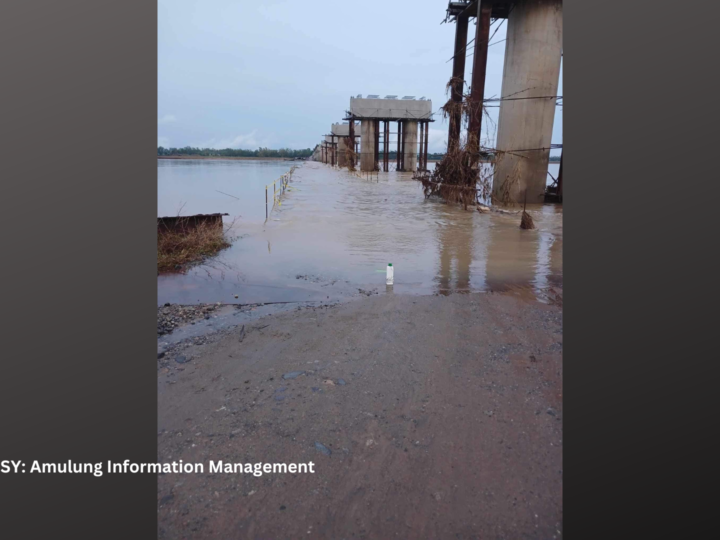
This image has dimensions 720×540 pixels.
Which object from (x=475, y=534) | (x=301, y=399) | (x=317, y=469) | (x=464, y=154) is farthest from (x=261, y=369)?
(x=464, y=154)

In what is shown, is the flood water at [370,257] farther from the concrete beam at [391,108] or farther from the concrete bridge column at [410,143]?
the concrete bridge column at [410,143]

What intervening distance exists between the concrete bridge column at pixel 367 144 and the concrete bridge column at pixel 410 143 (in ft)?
15.0

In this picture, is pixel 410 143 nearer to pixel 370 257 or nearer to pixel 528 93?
pixel 528 93

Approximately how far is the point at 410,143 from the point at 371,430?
2204 inches

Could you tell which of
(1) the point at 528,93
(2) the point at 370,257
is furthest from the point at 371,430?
(1) the point at 528,93

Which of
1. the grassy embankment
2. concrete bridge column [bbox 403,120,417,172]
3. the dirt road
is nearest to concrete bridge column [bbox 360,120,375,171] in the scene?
concrete bridge column [bbox 403,120,417,172]

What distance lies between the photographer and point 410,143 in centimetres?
5694

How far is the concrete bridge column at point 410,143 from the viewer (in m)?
55.2

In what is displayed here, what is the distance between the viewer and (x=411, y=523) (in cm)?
281

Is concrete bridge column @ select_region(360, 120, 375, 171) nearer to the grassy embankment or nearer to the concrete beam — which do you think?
the concrete beam

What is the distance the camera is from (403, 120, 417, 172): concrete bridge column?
181ft

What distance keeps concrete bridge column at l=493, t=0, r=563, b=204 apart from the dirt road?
48.9 ft

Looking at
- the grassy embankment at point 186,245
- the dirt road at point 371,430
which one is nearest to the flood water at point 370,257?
the grassy embankment at point 186,245

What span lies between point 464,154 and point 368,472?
16866mm
